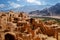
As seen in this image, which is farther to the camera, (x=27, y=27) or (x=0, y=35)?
(x=27, y=27)

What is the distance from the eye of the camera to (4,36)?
17203 mm

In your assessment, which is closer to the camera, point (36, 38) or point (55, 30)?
point (36, 38)

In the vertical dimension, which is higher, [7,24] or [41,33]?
[7,24]

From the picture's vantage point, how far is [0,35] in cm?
1723

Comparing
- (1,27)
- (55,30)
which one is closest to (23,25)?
(1,27)

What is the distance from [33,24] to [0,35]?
785 cm

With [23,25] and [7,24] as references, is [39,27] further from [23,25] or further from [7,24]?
[7,24]

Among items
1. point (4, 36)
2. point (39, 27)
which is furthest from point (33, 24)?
point (4, 36)

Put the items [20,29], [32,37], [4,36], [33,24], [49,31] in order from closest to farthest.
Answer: [4,36]
[32,37]
[20,29]
[49,31]
[33,24]

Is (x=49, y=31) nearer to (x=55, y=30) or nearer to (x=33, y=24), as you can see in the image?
(x=55, y=30)

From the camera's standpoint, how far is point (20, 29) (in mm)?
19953

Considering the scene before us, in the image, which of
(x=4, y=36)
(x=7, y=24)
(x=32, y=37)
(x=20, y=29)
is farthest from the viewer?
(x=7, y=24)

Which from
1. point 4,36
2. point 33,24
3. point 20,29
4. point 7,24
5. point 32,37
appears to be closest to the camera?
point 4,36

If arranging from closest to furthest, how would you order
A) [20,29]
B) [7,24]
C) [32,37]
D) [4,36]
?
[4,36]
[32,37]
[20,29]
[7,24]
